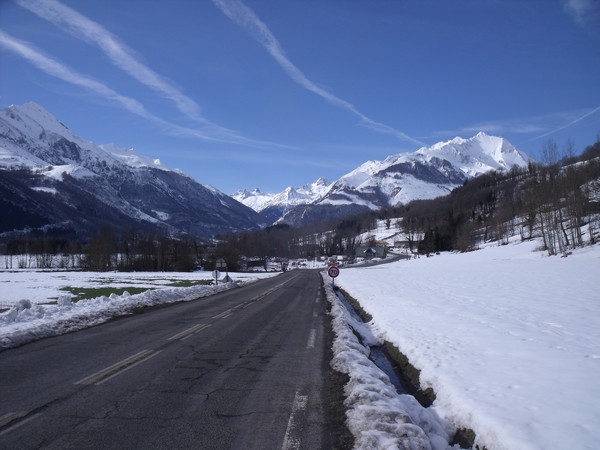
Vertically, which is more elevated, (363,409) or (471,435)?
(363,409)

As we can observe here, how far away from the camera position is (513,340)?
11430 mm

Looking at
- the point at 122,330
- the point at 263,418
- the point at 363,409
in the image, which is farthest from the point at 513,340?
the point at 122,330

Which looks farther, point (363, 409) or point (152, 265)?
point (152, 265)

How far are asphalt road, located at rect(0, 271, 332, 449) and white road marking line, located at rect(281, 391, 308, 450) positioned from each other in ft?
0.05

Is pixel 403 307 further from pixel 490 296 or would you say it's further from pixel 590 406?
pixel 590 406

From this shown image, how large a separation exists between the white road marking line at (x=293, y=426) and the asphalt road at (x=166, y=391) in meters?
0.02

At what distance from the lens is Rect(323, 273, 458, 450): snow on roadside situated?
5.22 metres

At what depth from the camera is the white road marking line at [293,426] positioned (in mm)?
5312

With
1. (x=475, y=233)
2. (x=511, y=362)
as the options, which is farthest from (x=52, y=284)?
(x=475, y=233)

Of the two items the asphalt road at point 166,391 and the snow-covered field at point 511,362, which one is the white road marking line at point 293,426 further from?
the snow-covered field at point 511,362

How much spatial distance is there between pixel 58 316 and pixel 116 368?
8.52 meters

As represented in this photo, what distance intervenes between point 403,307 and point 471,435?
13542 millimetres

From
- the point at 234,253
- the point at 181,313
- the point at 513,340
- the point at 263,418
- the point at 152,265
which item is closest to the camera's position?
the point at 263,418

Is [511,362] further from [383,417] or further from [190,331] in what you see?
[190,331]
